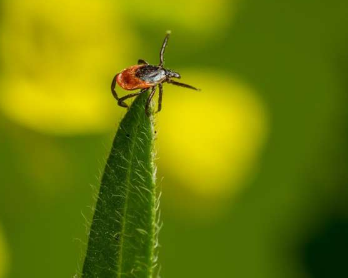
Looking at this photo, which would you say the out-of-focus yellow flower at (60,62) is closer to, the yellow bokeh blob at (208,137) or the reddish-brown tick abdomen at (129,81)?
the yellow bokeh blob at (208,137)

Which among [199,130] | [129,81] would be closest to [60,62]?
[199,130]

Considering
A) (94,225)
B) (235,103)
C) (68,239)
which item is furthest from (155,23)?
(94,225)

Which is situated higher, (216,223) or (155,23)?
(155,23)

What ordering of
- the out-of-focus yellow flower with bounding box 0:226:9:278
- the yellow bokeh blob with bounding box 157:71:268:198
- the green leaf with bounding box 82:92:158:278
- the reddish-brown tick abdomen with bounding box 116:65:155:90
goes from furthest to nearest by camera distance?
1. the yellow bokeh blob with bounding box 157:71:268:198
2. the out-of-focus yellow flower with bounding box 0:226:9:278
3. the reddish-brown tick abdomen with bounding box 116:65:155:90
4. the green leaf with bounding box 82:92:158:278

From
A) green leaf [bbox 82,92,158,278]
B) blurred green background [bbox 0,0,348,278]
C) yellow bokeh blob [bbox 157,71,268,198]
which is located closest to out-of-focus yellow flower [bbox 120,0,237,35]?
blurred green background [bbox 0,0,348,278]

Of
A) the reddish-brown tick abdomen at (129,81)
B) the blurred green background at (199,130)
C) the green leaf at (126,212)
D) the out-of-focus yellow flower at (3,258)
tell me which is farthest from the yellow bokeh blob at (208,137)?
the green leaf at (126,212)

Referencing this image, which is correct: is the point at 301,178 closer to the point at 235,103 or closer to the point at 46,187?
the point at 235,103

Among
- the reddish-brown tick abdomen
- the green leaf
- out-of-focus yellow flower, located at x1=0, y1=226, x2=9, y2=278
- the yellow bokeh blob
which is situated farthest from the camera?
the yellow bokeh blob

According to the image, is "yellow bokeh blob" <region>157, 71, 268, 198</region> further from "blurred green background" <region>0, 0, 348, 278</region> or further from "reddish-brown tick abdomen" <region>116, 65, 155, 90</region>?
"reddish-brown tick abdomen" <region>116, 65, 155, 90</region>
